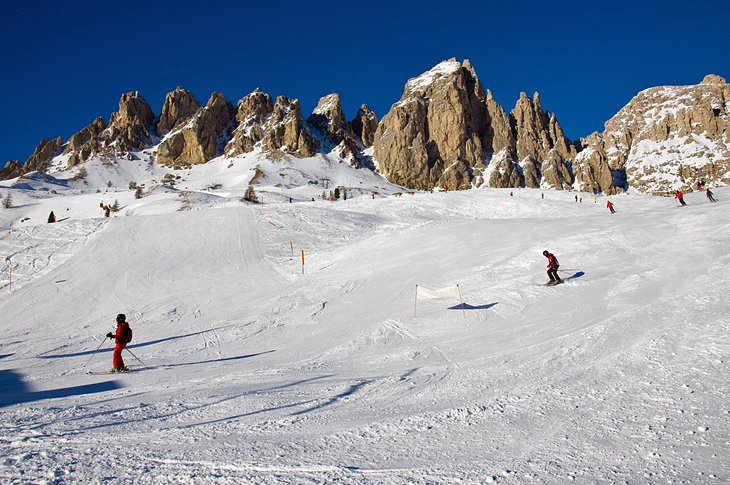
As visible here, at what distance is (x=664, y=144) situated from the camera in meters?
176

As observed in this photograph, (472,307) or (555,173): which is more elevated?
(555,173)

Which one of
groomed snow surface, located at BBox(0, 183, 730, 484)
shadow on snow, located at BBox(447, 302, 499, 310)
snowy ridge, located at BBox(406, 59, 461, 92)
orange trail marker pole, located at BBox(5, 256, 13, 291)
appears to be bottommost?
shadow on snow, located at BBox(447, 302, 499, 310)

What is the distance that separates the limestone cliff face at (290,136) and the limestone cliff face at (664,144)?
97184mm

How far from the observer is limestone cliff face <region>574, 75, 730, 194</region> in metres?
159

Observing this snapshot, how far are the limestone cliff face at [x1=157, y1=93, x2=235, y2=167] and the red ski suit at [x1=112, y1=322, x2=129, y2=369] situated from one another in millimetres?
162203

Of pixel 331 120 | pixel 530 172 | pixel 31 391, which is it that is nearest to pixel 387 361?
pixel 31 391

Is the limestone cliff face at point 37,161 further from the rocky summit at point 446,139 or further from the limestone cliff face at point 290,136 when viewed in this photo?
the limestone cliff face at point 290,136

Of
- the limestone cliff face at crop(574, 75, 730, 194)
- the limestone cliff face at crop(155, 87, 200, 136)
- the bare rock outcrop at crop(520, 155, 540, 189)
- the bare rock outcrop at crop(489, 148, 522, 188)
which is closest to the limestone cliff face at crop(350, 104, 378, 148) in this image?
the bare rock outcrop at crop(489, 148, 522, 188)

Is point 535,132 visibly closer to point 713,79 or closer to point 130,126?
point 713,79

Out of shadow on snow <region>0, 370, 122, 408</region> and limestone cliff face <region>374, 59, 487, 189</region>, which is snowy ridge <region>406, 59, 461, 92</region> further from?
shadow on snow <region>0, 370, 122, 408</region>

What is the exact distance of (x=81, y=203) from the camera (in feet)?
232

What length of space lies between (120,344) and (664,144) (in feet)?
694

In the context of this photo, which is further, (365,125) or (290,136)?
(365,125)

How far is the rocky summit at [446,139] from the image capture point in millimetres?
157000
